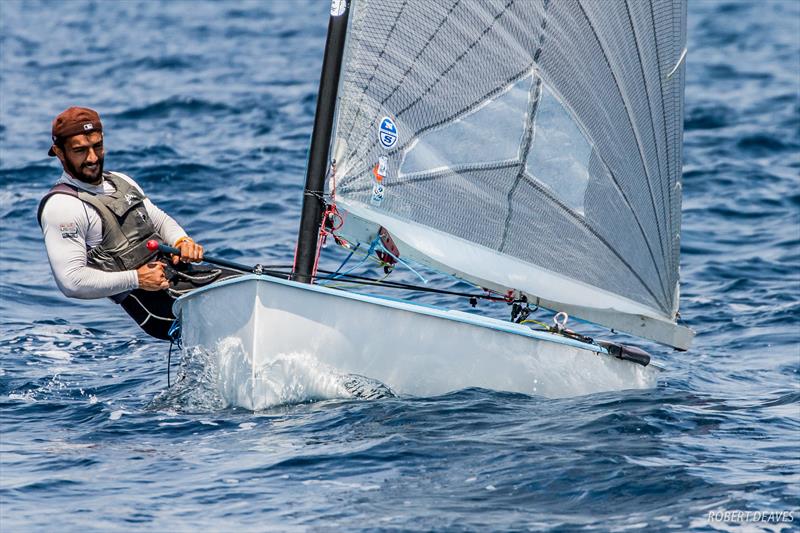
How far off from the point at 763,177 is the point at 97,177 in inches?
334

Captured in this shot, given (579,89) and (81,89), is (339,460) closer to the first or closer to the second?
(579,89)

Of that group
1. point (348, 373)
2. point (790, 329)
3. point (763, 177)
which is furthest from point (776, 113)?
point (348, 373)

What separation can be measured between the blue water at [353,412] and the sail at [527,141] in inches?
32.7

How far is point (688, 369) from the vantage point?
25.4 feet

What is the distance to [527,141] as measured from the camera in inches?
259

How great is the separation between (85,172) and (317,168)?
51.0 inches

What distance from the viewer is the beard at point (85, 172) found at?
20.5 feet

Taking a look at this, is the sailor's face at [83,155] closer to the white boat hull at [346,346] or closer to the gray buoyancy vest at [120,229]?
the gray buoyancy vest at [120,229]

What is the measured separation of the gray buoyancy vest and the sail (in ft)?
4.19

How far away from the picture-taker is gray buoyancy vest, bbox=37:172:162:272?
6.39 m

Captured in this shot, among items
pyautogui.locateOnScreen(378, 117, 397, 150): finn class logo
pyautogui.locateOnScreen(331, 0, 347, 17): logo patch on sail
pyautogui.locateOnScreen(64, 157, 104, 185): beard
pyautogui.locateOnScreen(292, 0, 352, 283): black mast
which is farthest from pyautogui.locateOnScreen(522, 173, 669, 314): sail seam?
pyautogui.locateOnScreen(64, 157, 104, 185): beard

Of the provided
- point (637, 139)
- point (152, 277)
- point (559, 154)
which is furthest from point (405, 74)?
point (152, 277)

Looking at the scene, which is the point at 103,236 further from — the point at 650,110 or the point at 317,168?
the point at 650,110

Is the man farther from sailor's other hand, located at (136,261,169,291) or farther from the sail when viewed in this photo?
the sail
